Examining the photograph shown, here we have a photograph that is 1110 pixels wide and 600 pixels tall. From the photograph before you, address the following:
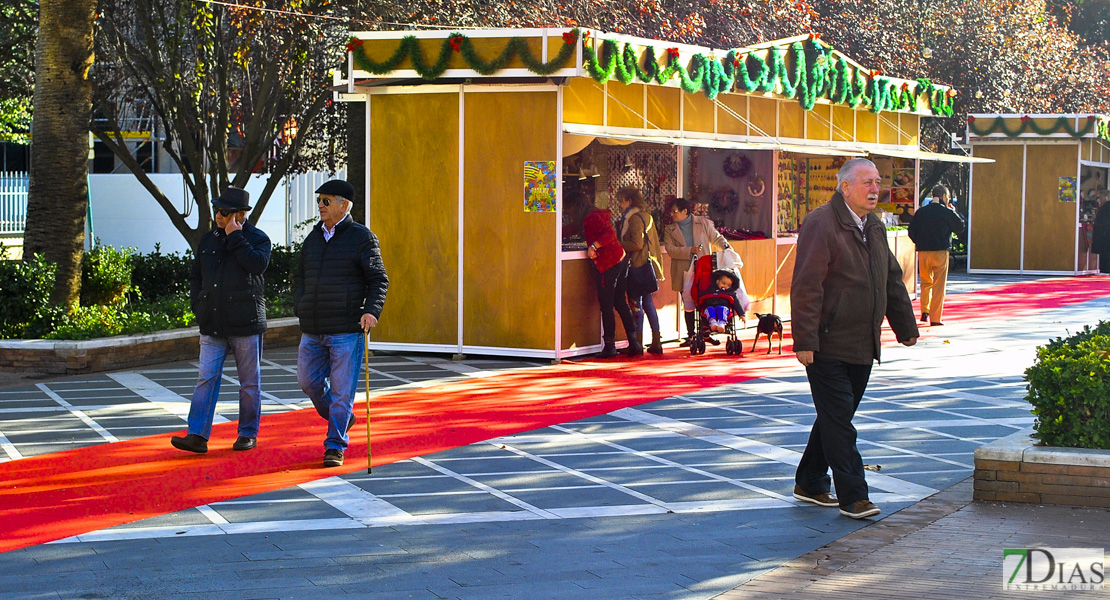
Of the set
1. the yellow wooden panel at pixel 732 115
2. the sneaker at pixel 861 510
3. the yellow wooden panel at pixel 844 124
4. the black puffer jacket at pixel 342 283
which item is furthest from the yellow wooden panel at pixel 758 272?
the sneaker at pixel 861 510

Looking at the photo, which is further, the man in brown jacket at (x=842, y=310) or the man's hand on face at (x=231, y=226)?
the man's hand on face at (x=231, y=226)

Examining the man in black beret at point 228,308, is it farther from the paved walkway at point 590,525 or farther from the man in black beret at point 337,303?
the paved walkway at point 590,525

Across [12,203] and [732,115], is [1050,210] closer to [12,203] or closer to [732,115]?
[732,115]

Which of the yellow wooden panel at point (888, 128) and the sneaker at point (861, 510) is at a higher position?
the yellow wooden panel at point (888, 128)

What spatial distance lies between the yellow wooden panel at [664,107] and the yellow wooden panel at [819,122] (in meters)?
3.85

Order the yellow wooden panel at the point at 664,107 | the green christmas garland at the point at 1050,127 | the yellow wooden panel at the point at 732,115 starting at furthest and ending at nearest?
the green christmas garland at the point at 1050,127, the yellow wooden panel at the point at 732,115, the yellow wooden panel at the point at 664,107

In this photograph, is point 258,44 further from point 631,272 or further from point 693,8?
point 693,8

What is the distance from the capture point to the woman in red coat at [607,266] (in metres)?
13.9

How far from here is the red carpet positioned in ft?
24.0

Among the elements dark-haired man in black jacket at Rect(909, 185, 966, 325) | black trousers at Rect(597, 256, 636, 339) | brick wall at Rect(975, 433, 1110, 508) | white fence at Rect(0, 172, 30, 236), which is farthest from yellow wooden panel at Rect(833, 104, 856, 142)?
white fence at Rect(0, 172, 30, 236)

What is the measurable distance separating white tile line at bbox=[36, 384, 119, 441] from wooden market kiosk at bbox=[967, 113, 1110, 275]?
73.1 ft

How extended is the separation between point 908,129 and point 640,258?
1029 cm

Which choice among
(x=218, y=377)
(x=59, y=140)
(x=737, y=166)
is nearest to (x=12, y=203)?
(x=59, y=140)

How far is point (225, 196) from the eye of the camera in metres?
8.86
